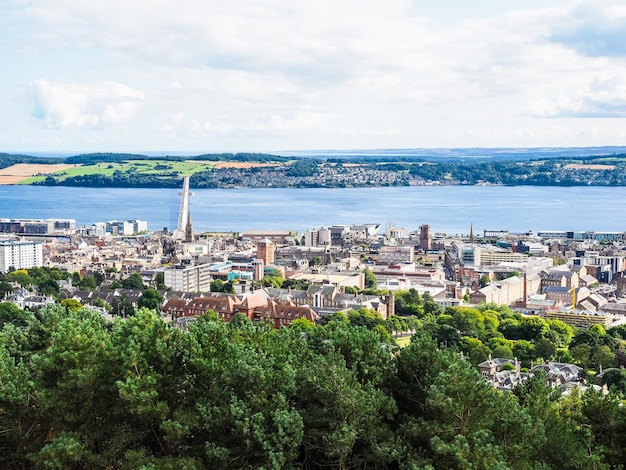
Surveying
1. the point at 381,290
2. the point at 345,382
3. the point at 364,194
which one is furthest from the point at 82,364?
the point at 364,194

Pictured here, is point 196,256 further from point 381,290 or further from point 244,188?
point 244,188

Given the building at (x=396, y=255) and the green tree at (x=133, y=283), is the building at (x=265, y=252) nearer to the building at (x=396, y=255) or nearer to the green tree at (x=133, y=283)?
the building at (x=396, y=255)

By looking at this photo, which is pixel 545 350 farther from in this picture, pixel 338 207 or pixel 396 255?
pixel 338 207

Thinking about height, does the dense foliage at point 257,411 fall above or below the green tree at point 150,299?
above

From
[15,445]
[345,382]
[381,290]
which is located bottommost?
[381,290]

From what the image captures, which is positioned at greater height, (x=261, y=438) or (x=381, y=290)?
(x=261, y=438)

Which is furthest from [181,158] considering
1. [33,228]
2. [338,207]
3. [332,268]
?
[332,268]

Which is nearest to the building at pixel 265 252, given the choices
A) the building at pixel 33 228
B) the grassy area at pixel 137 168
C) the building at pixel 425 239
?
the building at pixel 425 239
